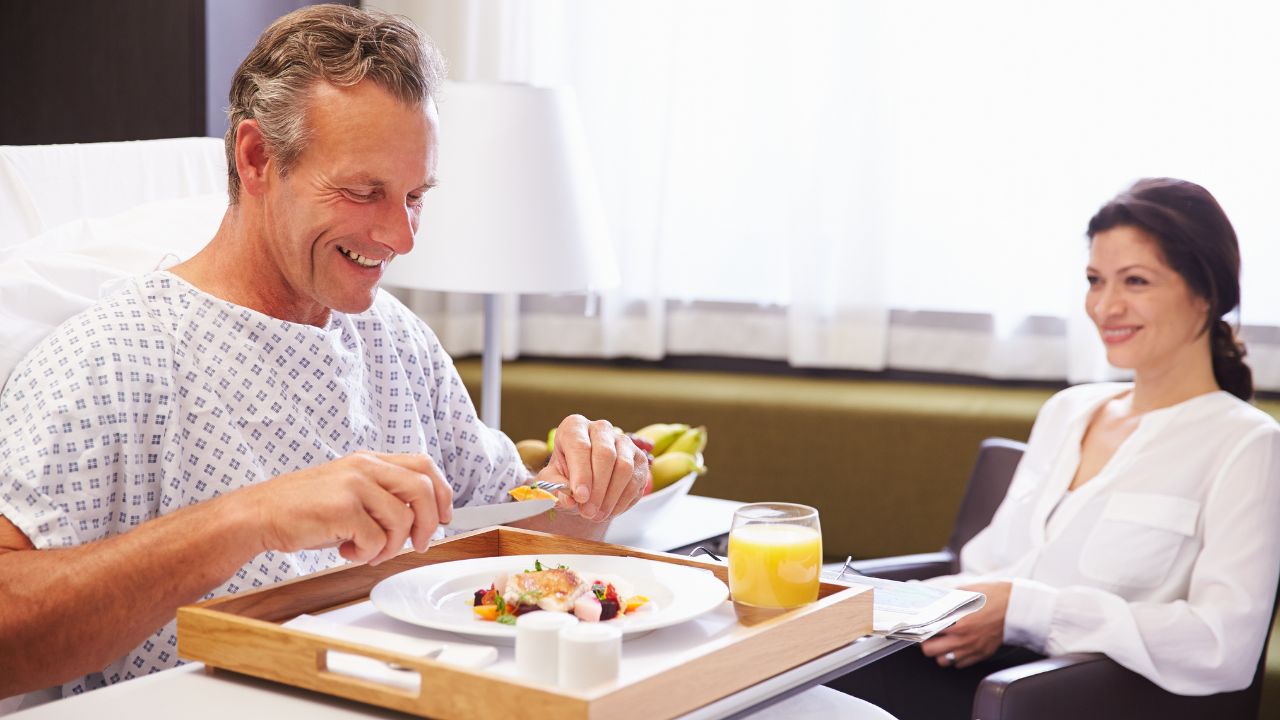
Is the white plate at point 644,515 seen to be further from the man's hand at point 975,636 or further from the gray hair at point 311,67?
the gray hair at point 311,67

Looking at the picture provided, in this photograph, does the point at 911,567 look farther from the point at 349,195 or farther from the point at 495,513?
the point at 349,195

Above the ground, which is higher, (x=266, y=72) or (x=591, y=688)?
(x=266, y=72)

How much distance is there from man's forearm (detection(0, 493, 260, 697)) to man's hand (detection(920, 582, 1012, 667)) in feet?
4.59

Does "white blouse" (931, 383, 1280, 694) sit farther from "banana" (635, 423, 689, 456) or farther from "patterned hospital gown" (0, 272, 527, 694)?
"patterned hospital gown" (0, 272, 527, 694)

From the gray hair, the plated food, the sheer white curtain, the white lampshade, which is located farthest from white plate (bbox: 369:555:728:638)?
the sheer white curtain

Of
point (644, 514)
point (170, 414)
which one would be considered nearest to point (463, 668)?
point (170, 414)

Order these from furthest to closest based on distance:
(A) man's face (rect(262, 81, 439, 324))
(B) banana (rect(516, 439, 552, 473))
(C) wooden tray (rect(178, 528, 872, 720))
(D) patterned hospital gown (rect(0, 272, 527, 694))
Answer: (B) banana (rect(516, 439, 552, 473)) → (A) man's face (rect(262, 81, 439, 324)) → (D) patterned hospital gown (rect(0, 272, 527, 694)) → (C) wooden tray (rect(178, 528, 872, 720))

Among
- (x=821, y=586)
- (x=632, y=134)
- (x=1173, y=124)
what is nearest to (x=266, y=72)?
(x=821, y=586)

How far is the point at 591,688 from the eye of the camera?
1.02 metres

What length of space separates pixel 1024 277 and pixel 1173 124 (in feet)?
1.57

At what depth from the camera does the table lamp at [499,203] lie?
2.34 metres

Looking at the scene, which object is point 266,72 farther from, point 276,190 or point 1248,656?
point 1248,656

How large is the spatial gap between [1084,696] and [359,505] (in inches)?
53.0

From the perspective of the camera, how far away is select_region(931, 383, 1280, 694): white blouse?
2186 mm
